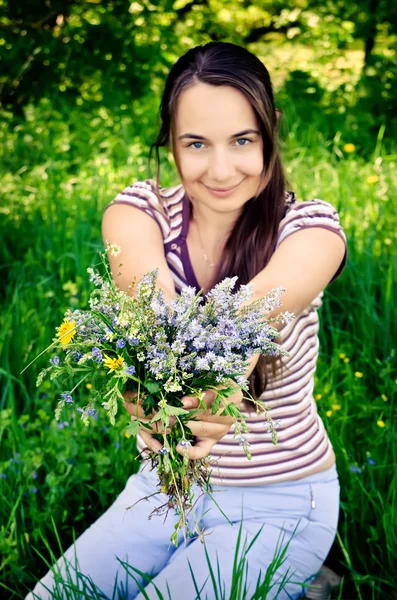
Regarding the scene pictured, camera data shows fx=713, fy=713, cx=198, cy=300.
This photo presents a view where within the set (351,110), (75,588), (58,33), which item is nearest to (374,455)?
(75,588)

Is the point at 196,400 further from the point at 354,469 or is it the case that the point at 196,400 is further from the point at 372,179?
the point at 372,179

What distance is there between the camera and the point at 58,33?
16.5ft

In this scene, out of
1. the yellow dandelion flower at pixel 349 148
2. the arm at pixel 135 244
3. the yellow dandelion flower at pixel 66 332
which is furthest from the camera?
the yellow dandelion flower at pixel 349 148

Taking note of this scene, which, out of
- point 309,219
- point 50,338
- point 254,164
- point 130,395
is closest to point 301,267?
point 309,219

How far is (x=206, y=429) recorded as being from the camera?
1.51 m

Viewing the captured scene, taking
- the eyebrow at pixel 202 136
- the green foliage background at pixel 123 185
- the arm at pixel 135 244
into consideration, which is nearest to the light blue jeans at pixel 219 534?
the green foliage background at pixel 123 185

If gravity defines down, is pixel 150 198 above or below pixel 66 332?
above

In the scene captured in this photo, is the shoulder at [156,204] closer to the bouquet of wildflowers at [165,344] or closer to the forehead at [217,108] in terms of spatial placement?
the forehead at [217,108]

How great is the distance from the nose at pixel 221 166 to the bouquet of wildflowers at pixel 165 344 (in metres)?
0.58

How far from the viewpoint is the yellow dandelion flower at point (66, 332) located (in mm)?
1254

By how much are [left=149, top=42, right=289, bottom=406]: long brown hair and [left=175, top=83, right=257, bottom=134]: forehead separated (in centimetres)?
2

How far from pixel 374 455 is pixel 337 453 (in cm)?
13

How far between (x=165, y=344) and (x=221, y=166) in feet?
2.32

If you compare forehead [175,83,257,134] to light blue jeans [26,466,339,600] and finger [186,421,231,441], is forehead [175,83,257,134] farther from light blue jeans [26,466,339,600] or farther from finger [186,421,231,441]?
light blue jeans [26,466,339,600]
